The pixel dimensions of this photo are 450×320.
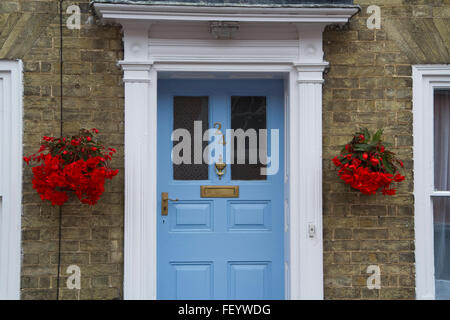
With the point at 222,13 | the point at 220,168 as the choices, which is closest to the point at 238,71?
the point at 222,13

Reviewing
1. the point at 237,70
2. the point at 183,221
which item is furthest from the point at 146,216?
the point at 237,70

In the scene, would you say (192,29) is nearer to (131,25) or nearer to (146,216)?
(131,25)

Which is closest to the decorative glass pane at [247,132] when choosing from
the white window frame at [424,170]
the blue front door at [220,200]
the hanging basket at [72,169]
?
the blue front door at [220,200]

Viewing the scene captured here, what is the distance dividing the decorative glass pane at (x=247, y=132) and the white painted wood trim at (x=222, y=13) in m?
0.73

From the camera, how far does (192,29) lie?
12.4 ft

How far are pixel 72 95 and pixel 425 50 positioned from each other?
9.46 feet

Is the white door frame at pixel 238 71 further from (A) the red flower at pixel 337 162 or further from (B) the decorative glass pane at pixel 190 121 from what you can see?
(B) the decorative glass pane at pixel 190 121

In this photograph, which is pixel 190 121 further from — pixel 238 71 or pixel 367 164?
pixel 367 164

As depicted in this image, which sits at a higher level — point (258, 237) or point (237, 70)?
point (237, 70)

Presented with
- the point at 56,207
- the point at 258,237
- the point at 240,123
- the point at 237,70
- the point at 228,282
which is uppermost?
the point at 237,70

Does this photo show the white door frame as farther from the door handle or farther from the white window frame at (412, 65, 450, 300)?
the white window frame at (412, 65, 450, 300)

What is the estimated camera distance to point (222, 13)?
11.9 ft

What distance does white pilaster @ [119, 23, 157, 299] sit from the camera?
368cm

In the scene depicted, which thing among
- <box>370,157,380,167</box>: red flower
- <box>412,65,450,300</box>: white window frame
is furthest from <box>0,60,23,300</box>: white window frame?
<box>412,65,450,300</box>: white window frame
